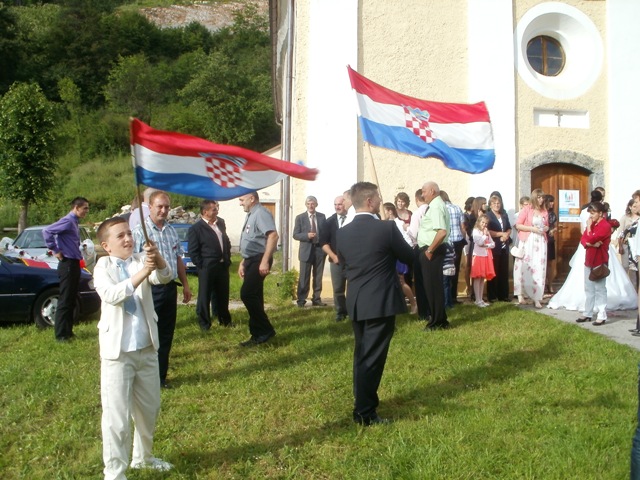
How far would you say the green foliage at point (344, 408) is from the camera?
4.41 metres

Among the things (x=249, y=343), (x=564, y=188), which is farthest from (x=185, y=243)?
(x=249, y=343)

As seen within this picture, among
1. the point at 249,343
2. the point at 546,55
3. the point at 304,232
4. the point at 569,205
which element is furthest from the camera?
the point at 546,55

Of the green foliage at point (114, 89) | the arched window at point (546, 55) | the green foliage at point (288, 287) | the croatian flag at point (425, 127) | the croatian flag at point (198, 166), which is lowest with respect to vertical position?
the green foliage at point (288, 287)

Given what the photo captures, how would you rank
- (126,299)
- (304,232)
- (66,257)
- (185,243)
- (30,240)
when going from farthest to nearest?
(185,243) < (30,240) < (304,232) < (66,257) < (126,299)

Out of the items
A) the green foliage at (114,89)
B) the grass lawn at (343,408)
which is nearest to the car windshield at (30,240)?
the grass lawn at (343,408)

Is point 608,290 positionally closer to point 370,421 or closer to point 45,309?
point 370,421

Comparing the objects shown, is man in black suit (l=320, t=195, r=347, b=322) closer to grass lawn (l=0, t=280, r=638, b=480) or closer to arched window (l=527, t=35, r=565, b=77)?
grass lawn (l=0, t=280, r=638, b=480)

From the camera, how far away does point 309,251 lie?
1092 cm

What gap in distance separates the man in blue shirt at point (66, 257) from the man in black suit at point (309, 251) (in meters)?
3.78

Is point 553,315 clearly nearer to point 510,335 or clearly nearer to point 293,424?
point 510,335

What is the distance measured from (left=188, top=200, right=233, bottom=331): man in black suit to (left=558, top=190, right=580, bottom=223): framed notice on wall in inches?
297

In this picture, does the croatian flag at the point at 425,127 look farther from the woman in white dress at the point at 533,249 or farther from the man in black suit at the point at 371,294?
the woman in white dress at the point at 533,249

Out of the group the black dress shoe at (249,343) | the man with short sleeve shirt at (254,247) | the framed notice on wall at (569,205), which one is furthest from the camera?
the framed notice on wall at (569,205)

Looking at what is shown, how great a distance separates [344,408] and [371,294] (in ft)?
4.05
